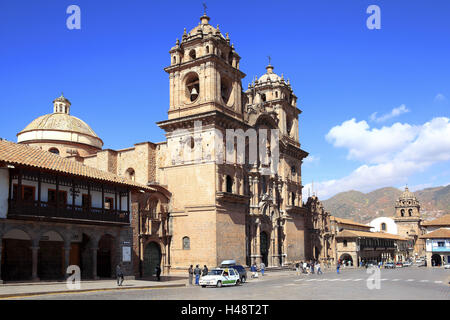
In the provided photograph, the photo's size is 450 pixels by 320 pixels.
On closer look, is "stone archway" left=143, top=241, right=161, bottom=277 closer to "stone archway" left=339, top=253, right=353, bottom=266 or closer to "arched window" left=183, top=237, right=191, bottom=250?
"arched window" left=183, top=237, right=191, bottom=250

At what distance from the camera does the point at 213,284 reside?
27266 millimetres

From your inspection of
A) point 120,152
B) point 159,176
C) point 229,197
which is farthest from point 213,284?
point 120,152

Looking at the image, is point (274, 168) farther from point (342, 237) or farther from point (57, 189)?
point (57, 189)

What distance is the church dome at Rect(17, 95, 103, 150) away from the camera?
2030 inches

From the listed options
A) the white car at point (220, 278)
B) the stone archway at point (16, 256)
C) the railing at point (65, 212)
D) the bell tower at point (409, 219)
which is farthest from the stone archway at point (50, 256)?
the bell tower at point (409, 219)

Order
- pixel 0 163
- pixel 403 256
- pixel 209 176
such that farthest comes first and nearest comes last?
pixel 403 256 < pixel 209 176 < pixel 0 163

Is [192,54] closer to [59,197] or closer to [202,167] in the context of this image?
[202,167]

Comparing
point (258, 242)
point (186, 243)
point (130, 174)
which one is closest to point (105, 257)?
point (186, 243)

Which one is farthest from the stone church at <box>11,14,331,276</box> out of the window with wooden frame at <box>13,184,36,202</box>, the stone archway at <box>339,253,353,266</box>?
the stone archway at <box>339,253,353,266</box>

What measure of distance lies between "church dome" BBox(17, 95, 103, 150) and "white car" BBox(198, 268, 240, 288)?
100 feet

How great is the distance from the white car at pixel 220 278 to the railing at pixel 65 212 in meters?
7.47

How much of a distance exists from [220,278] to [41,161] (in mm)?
12988

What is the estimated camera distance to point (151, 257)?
39.6 m

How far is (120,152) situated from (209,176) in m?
11.1
